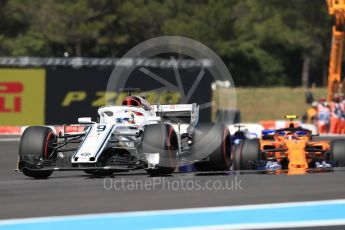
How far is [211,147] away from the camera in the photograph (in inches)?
451

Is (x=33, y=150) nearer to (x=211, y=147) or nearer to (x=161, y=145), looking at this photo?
(x=161, y=145)

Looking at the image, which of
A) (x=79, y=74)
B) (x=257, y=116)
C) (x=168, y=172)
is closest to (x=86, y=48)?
(x=257, y=116)

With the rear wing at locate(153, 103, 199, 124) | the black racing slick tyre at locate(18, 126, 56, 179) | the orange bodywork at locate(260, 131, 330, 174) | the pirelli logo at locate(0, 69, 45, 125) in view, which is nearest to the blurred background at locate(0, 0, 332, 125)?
the pirelli logo at locate(0, 69, 45, 125)

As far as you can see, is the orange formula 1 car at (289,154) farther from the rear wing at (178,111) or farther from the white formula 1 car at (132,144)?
the rear wing at (178,111)

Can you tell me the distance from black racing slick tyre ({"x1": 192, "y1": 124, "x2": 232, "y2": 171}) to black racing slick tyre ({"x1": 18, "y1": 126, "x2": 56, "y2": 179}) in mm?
2200

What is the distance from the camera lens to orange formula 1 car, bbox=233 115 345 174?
12.0 metres

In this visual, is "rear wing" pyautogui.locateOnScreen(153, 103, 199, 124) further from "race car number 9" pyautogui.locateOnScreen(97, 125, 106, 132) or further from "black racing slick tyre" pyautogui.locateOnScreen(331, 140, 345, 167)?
"black racing slick tyre" pyautogui.locateOnScreen(331, 140, 345, 167)

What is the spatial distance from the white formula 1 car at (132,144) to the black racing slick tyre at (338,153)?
1.68m

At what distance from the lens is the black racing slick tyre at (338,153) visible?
39.2 feet

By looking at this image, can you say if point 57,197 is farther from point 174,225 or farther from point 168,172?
point 168,172

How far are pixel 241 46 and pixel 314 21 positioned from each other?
21.9 feet

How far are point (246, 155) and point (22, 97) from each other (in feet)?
47.6

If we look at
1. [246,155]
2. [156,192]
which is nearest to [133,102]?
[246,155]

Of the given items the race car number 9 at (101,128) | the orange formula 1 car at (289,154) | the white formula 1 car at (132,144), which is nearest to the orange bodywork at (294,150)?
the orange formula 1 car at (289,154)
